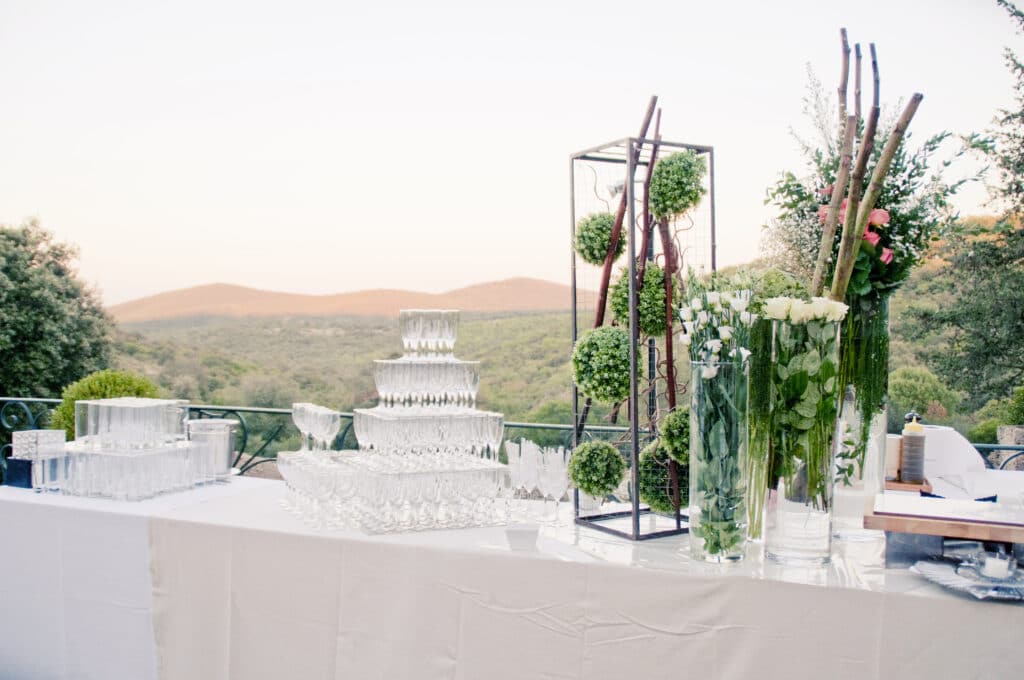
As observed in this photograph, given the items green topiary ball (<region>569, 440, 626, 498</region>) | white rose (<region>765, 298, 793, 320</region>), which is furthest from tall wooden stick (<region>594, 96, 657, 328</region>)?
white rose (<region>765, 298, 793, 320</region>)

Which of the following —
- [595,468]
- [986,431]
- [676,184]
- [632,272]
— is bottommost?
[986,431]

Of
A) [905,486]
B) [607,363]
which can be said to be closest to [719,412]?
[607,363]

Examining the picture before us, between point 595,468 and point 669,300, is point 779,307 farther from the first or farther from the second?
point 595,468

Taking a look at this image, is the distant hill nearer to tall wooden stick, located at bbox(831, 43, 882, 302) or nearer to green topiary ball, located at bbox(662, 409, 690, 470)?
green topiary ball, located at bbox(662, 409, 690, 470)

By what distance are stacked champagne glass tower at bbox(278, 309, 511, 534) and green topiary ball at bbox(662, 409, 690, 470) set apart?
46 centimetres

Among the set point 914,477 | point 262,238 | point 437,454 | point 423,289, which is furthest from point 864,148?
point 262,238

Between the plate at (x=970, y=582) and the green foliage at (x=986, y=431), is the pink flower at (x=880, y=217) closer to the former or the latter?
the plate at (x=970, y=582)

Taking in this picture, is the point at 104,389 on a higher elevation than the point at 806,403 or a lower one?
lower

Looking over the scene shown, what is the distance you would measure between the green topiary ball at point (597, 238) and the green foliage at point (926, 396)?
36.1 feet

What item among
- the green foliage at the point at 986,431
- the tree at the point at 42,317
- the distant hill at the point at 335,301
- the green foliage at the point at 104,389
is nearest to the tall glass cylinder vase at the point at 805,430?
the green foliage at the point at 104,389

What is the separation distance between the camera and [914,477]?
2348 millimetres

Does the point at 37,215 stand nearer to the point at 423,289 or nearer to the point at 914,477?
the point at 423,289

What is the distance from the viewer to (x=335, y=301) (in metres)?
14.8

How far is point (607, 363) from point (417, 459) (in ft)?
1.96
